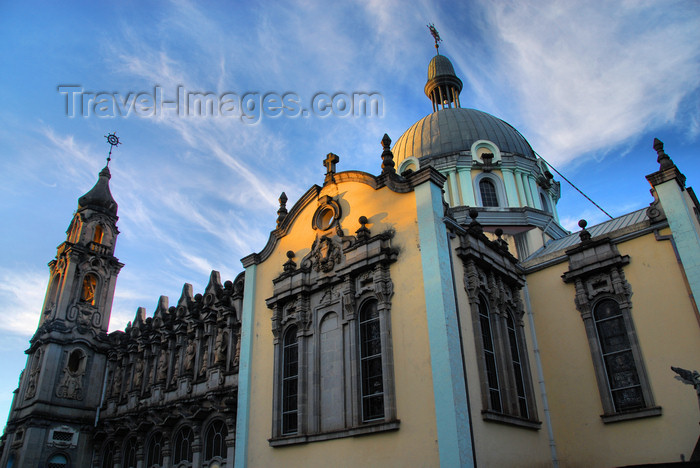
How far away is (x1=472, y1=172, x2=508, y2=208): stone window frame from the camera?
26828 mm

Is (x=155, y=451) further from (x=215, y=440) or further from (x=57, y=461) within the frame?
(x=57, y=461)

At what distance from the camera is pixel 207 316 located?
2455cm

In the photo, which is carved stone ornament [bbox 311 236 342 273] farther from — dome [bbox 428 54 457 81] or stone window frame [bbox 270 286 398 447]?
dome [bbox 428 54 457 81]

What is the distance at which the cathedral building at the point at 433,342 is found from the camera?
14.7 meters

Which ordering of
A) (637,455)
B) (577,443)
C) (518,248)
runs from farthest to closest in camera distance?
1. (518,248)
2. (577,443)
3. (637,455)

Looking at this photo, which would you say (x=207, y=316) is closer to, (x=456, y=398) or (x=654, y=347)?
(x=456, y=398)

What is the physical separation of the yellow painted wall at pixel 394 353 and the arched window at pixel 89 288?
659 inches

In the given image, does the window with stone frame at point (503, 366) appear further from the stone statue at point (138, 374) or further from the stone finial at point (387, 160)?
the stone statue at point (138, 374)

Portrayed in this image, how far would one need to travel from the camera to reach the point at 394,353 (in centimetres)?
1555

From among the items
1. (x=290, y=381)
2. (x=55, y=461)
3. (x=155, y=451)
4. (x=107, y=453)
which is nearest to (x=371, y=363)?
(x=290, y=381)

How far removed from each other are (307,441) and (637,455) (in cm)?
937

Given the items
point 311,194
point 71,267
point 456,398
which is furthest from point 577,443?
point 71,267

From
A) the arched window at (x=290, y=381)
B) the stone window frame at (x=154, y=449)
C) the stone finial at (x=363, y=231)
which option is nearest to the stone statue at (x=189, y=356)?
the stone window frame at (x=154, y=449)

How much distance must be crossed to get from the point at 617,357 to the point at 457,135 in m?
16.0
